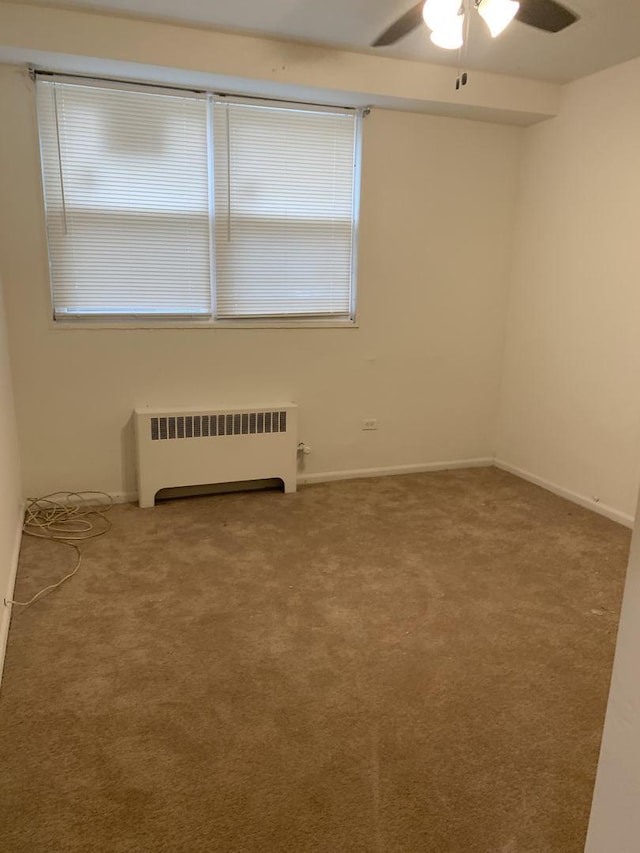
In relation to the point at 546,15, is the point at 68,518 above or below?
below

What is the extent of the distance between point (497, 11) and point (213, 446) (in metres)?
2.59

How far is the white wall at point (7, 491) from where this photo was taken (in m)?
2.37

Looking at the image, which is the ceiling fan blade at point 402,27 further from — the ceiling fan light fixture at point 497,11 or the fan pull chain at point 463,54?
the ceiling fan light fixture at point 497,11

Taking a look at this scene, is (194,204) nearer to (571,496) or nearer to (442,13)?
(442,13)

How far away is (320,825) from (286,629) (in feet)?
2.89

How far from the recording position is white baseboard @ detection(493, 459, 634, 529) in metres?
3.53

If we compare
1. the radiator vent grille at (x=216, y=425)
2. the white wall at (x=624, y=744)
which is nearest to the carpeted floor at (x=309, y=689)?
the radiator vent grille at (x=216, y=425)

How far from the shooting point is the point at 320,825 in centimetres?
153

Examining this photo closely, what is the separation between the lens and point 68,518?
342 centimetres

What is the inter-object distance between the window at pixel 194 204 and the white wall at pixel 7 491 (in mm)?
557

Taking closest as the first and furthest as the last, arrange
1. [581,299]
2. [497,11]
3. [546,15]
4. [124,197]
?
1. [497,11]
2. [546,15]
3. [124,197]
4. [581,299]

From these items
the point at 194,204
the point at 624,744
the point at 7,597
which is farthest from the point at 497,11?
the point at 7,597

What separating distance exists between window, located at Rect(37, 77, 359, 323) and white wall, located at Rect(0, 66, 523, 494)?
0.12m

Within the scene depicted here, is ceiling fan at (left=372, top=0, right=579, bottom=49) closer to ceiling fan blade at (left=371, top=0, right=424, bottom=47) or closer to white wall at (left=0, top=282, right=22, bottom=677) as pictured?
ceiling fan blade at (left=371, top=0, right=424, bottom=47)
